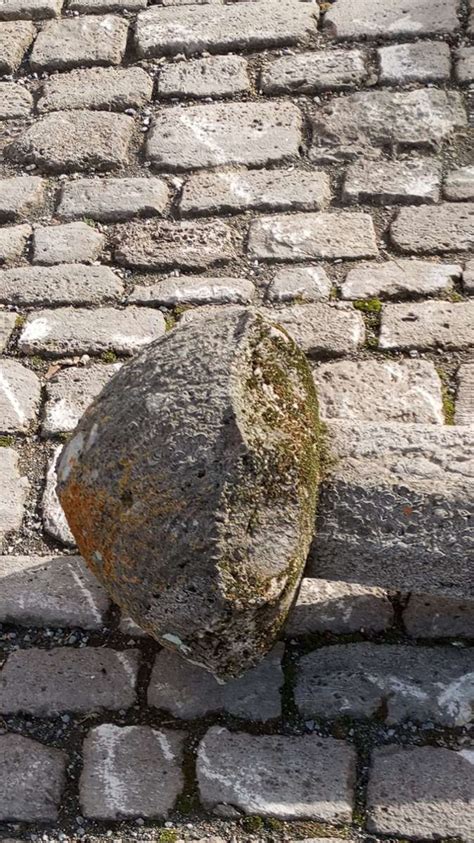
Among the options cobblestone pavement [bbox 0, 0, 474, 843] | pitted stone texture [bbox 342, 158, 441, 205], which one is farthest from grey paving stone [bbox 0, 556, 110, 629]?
pitted stone texture [bbox 342, 158, 441, 205]

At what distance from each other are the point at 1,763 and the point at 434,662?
1089 mm

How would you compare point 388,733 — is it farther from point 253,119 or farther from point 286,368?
point 253,119

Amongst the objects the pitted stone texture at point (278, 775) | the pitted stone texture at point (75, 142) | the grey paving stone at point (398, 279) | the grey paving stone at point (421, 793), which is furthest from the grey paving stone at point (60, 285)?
the grey paving stone at point (421, 793)

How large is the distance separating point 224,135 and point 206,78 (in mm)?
458

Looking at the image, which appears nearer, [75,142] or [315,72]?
[75,142]

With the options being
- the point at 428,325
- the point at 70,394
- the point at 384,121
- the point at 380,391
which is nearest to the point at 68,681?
the point at 70,394

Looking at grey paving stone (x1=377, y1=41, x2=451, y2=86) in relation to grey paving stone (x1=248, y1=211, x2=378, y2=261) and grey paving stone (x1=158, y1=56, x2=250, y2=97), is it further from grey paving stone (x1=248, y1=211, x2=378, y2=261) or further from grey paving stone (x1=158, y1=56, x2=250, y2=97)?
grey paving stone (x1=248, y1=211, x2=378, y2=261)

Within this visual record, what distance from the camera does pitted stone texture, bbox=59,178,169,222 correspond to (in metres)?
4.73

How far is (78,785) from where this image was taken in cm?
289

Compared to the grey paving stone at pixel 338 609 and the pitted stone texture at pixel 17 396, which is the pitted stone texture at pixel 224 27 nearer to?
the pitted stone texture at pixel 17 396

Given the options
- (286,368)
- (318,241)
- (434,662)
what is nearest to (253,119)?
(318,241)

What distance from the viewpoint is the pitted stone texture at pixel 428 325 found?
4.06m

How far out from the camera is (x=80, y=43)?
5664 millimetres

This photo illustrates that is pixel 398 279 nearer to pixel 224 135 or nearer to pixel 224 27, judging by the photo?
pixel 224 135
